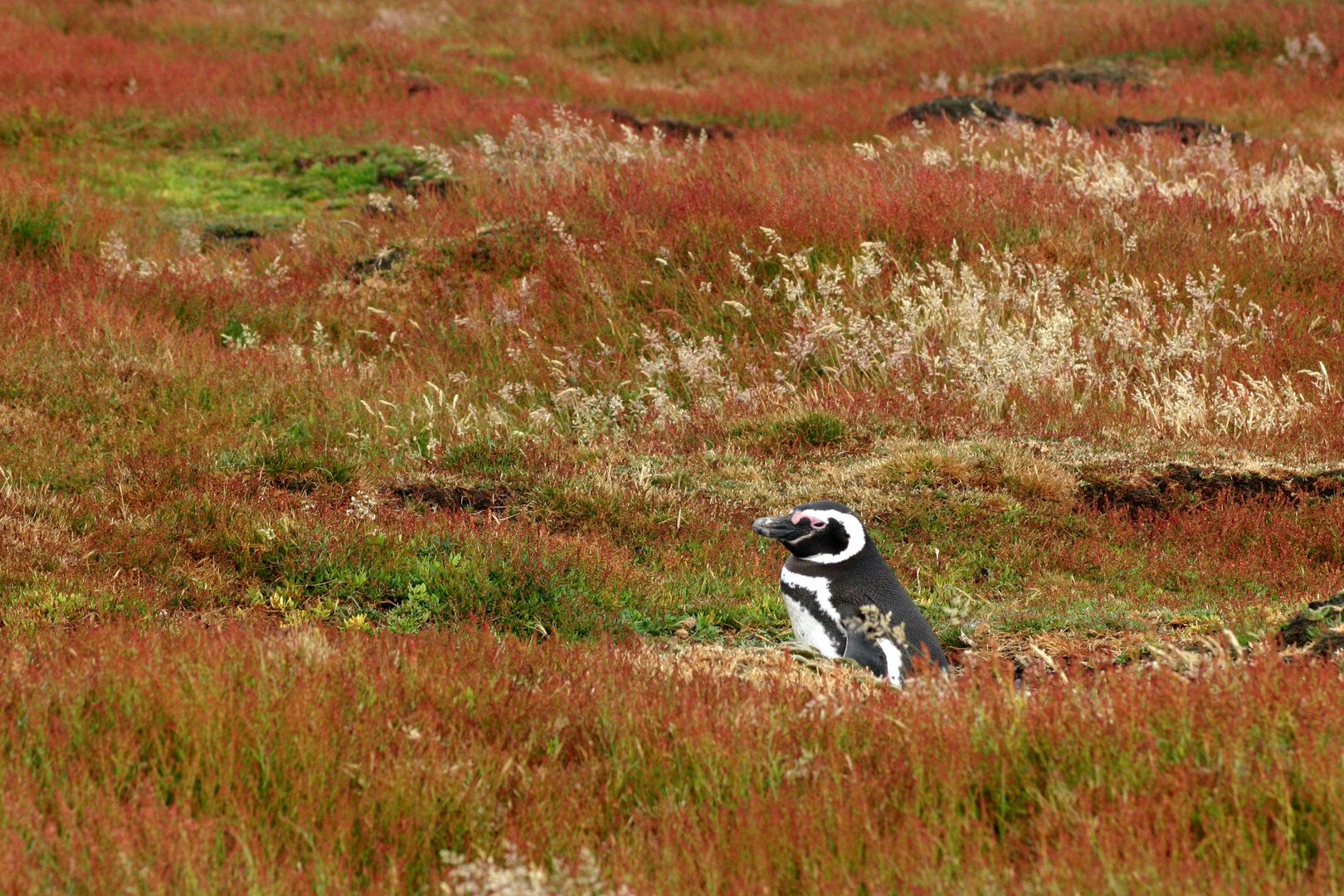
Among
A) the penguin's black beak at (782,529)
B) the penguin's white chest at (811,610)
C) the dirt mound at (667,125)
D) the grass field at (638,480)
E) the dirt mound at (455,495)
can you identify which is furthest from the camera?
the dirt mound at (667,125)

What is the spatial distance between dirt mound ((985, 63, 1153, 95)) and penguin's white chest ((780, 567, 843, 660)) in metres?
19.0

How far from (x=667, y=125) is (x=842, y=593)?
50.3 feet

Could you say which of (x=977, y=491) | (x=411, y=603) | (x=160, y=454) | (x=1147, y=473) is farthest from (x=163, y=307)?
(x=1147, y=473)

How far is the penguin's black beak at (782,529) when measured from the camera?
5703 mm

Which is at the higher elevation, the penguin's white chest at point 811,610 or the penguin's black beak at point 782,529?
the penguin's black beak at point 782,529

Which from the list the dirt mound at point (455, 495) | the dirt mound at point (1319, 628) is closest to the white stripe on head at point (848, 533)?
the dirt mound at point (1319, 628)

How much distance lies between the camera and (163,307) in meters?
11.3

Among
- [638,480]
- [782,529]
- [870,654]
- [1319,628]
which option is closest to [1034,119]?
[638,480]

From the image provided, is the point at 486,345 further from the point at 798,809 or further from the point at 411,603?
the point at 798,809

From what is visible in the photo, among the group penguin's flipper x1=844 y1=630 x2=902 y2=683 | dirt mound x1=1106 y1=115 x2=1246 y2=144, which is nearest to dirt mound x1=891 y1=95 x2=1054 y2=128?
dirt mound x1=1106 y1=115 x2=1246 y2=144

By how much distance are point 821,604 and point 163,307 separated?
8.16 meters

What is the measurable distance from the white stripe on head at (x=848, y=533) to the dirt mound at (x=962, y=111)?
1361 cm

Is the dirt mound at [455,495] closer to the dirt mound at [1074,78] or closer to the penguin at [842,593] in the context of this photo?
the penguin at [842,593]

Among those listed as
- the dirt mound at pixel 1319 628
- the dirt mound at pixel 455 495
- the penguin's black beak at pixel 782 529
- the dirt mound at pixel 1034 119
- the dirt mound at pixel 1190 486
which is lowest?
the dirt mound at pixel 1190 486
